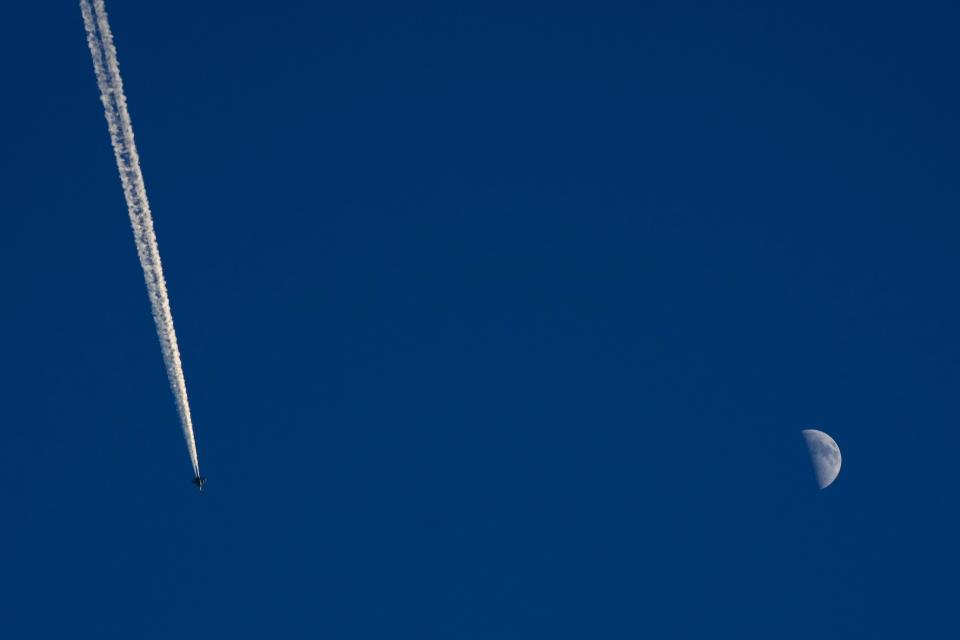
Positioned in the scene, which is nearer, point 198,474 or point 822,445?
point 198,474

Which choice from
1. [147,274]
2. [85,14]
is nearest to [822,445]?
[147,274]

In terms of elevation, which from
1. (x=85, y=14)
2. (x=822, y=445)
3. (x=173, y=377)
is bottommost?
(x=822, y=445)

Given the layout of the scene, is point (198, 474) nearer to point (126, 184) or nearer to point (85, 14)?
point (126, 184)

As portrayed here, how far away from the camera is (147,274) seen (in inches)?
3248

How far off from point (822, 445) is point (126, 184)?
4295cm

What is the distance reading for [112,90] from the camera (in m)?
78.9

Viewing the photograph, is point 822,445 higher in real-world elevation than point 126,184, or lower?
lower

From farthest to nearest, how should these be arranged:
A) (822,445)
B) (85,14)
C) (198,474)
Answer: (822,445), (198,474), (85,14)

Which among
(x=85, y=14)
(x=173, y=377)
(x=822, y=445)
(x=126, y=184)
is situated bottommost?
(x=822, y=445)

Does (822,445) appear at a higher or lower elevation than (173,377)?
lower

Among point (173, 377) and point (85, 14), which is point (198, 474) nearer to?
point (173, 377)

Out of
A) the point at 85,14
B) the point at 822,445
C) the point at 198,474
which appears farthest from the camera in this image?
the point at 822,445

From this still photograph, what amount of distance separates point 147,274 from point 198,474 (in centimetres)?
1736

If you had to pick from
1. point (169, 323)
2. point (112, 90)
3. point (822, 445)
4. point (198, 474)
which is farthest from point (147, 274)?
point (822, 445)
